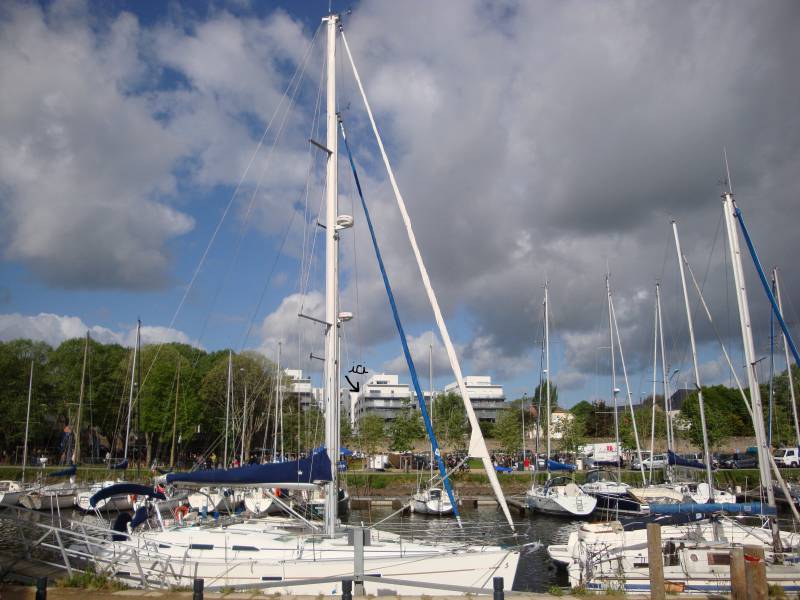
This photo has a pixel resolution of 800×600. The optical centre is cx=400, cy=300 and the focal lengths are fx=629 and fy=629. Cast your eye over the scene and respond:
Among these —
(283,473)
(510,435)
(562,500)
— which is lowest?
(562,500)

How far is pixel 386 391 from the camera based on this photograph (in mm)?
165125

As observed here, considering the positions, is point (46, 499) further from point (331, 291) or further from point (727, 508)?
point (727, 508)

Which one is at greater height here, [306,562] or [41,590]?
[41,590]

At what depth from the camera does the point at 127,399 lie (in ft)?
252

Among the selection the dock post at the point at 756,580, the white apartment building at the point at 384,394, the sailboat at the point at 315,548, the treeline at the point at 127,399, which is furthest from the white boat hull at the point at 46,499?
the white apartment building at the point at 384,394

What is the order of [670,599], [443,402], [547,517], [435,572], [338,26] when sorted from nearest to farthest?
[670,599], [435,572], [338,26], [547,517], [443,402]

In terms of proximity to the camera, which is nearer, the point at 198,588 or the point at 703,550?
the point at 198,588

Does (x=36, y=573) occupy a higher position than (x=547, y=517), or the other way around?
(x=36, y=573)

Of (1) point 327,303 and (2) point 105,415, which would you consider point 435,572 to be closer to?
(1) point 327,303

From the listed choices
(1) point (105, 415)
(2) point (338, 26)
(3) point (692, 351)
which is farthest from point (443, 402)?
(2) point (338, 26)

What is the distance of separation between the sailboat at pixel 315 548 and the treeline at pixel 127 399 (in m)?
50.8

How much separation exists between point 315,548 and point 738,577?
9574 millimetres

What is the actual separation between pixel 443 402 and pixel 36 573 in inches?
3509

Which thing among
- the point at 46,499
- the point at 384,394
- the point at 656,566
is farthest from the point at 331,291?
the point at 384,394
